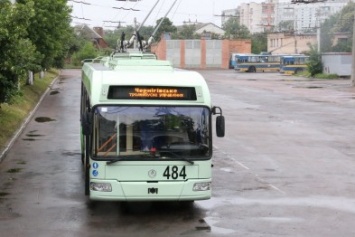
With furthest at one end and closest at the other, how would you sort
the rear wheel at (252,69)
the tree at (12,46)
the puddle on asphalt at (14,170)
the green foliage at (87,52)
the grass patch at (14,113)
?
the rear wheel at (252,69), the green foliage at (87,52), the grass patch at (14,113), the puddle on asphalt at (14,170), the tree at (12,46)

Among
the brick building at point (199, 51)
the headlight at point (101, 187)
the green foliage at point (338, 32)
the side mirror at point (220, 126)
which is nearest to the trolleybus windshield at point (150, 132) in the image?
the side mirror at point (220, 126)

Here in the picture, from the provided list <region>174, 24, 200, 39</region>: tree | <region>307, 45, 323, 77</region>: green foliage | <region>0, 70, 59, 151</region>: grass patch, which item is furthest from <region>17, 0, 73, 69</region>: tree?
<region>174, 24, 200, 39</region>: tree

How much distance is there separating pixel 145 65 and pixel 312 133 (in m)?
13.8

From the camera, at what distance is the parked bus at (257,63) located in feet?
289

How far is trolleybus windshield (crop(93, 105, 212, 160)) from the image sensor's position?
11148 millimetres

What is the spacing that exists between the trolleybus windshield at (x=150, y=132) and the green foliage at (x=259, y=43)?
108 meters

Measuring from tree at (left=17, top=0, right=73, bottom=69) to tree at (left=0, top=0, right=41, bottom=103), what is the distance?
46.9ft

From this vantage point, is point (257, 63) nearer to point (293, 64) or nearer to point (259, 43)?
point (293, 64)

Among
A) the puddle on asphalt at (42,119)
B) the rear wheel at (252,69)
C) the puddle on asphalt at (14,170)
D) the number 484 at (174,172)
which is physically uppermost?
the number 484 at (174,172)

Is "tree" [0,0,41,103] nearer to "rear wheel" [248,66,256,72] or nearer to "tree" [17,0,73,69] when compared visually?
"tree" [17,0,73,69]

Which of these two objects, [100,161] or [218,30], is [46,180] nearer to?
[100,161]

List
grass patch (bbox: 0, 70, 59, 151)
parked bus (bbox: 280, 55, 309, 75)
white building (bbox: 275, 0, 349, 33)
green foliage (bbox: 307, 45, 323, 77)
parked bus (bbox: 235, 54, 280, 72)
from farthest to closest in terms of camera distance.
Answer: white building (bbox: 275, 0, 349, 33) < parked bus (bbox: 235, 54, 280, 72) < parked bus (bbox: 280, 55, 309, 75) < green foliage (bbox: 307, 45, 323, 77) < grass patch (bbox: 0, 70, 59, 151)

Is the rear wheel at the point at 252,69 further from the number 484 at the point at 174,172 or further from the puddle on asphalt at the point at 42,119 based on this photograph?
the number 484 at the point at 174,172

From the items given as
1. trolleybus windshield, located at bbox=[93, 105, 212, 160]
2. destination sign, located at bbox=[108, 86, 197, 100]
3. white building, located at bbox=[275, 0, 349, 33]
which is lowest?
Answer: trolleybus windshield, located at bbox=[93, 105, 212, 160]
